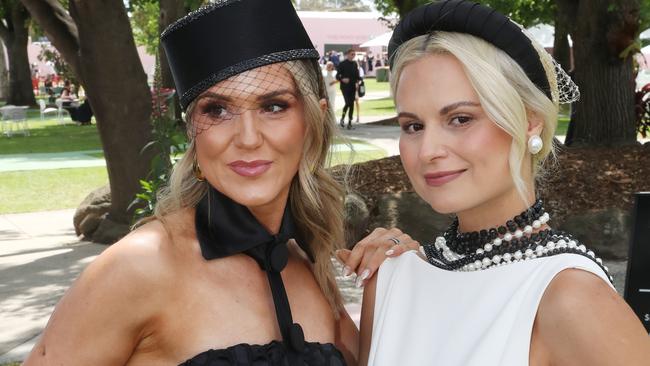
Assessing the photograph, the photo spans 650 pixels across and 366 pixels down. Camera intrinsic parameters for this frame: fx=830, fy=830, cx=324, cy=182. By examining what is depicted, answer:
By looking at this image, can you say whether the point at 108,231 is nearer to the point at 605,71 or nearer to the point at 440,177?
the point at 605,71

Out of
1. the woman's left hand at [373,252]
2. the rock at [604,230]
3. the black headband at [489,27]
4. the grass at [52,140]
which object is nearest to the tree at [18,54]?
the grass at [52,140]

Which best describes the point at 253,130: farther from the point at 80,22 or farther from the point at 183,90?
the point at 80,22

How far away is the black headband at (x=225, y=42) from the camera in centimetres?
209

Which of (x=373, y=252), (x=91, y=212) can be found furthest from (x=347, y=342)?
(x=91, y=212)

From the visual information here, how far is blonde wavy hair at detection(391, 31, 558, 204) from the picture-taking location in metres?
1.88

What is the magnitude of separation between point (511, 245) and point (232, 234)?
707 millimetres

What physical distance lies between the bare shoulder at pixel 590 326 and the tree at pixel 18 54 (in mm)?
36799

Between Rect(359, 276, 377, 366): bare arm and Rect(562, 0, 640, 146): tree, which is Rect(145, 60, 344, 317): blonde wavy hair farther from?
Rect(562, 0, 640, 146): tree

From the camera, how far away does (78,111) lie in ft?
86.9

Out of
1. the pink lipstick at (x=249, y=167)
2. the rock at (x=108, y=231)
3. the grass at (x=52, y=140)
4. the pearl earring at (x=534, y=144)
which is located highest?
→ the pearl earring at (x=534, y=144)

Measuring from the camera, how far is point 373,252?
2.40 metres

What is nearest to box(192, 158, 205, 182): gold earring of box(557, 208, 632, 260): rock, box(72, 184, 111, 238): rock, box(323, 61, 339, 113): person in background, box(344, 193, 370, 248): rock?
box(323, 61, 339, 113): person in background

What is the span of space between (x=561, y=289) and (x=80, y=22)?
7234 millimetres

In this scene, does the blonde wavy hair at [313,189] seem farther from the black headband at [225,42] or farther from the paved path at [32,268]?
the paved path at [32,268]
